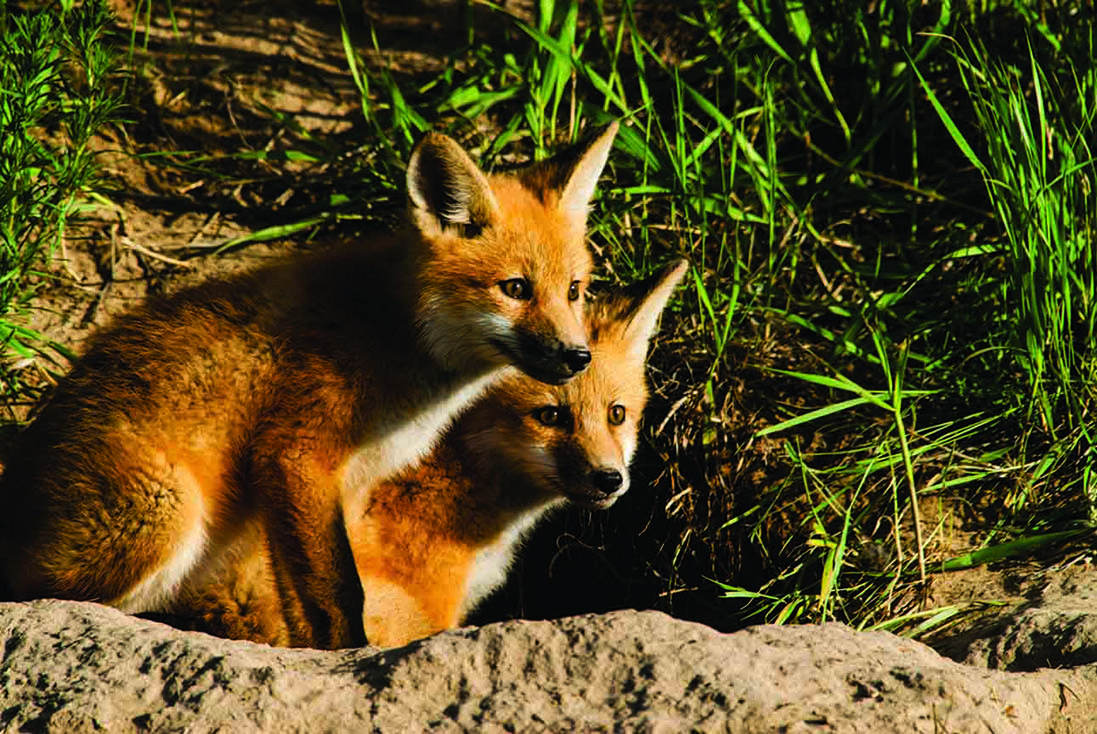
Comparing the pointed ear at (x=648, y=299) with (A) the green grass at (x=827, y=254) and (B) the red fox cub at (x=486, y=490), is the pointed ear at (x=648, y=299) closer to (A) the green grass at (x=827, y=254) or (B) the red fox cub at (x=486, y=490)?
(B) the red fox cub at (x=486, y=490)

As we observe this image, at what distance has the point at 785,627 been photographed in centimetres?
301

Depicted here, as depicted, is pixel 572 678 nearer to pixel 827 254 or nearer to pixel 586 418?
pixel 586 418

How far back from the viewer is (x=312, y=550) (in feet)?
11.4

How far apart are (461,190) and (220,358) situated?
92cm

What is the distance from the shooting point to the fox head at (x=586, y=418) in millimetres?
4039

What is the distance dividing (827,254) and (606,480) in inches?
71.1

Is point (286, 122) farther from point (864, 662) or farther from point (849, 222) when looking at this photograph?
point (864, 662)

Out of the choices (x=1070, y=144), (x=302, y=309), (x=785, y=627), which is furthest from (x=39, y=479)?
(x=1070, y=144)

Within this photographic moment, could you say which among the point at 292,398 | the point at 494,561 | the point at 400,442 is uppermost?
the point at 292,398

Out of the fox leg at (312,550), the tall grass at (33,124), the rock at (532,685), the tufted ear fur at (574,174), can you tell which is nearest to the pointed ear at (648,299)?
the tufted ear fur at (574,174)

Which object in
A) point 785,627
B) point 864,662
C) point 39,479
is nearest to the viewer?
point 864,662

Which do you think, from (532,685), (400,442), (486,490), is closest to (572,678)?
(532,685)

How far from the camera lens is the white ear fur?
4078 mm

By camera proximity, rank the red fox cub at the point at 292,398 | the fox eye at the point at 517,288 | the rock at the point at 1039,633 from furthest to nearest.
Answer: the fox eye at the point at 517,288
the red fox cub at the point at 292,398
the rock at the point at 1039,633
